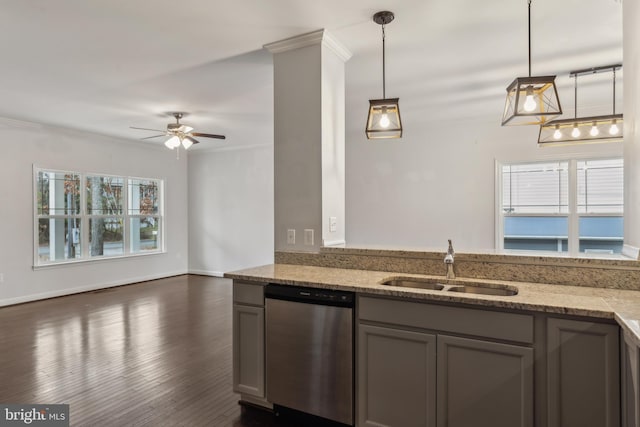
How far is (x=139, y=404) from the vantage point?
266 cm

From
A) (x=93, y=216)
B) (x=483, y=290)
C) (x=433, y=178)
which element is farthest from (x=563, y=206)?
(x=93, y=216)

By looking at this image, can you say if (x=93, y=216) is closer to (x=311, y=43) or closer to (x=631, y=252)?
(x=311, y=43)

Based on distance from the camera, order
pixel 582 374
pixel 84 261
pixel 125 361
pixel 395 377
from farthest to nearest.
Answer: pixel 84 261 → pixel 125 361 → pixel 395 377 → pixel 582 374

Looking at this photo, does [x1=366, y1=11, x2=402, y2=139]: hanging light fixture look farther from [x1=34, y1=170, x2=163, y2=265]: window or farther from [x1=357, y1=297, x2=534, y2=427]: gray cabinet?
[x1=34, y1=170, x2=163, y2=265]: window

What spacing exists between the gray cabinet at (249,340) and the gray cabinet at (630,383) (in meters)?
1.85

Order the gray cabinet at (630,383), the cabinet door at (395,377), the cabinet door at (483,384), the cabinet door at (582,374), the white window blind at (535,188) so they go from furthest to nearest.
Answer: the white window blind at (535,188)
the cabinet door at (395,377)
the cabinet door at (483,384)
the cabinet door at (582,374)
the gray cabinet at (630,383)

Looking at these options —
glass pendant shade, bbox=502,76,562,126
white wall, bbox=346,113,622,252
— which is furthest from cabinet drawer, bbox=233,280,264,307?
white wall, bbox=346,113,622,252

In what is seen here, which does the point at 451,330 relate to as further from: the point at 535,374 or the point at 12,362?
the point at 12,362

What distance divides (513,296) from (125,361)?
3.15m

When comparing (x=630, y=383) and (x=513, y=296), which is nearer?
(x=630, y=383)

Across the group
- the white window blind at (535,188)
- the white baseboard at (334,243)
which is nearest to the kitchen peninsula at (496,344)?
the white baseboard at (334,243)

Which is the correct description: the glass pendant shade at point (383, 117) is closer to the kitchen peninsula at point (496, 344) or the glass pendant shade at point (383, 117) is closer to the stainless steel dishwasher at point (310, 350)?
the kitchen peninsula at point (496, 344)

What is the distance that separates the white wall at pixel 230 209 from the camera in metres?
7.40

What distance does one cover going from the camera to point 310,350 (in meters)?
2.31
